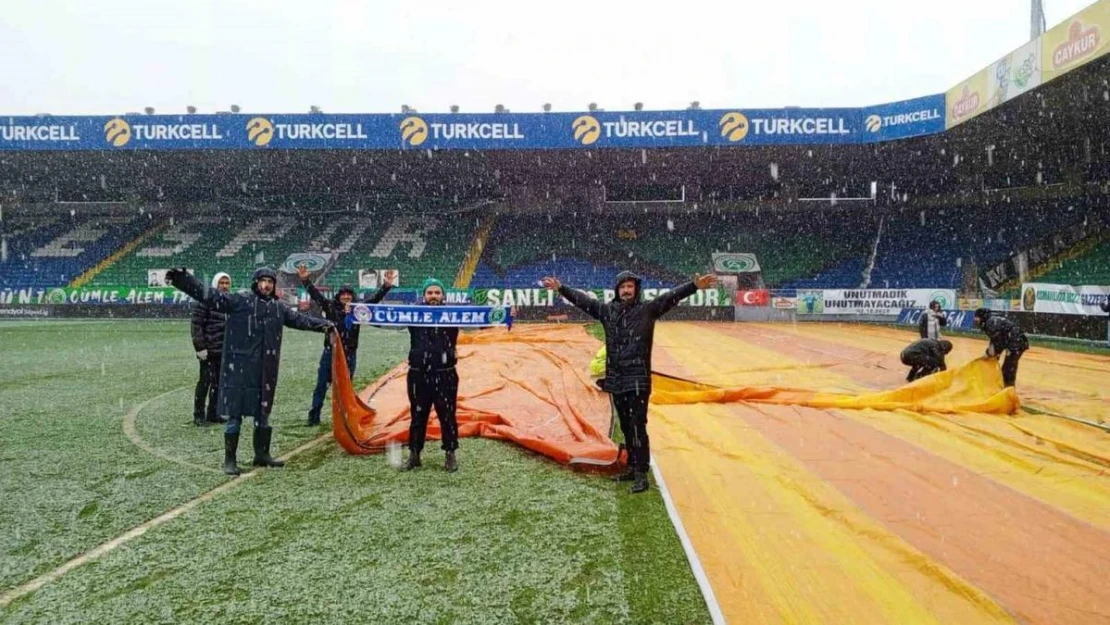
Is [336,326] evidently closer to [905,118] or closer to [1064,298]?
[1064,298]

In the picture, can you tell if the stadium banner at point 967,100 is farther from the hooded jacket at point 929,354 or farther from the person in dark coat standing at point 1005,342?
the person in dark coat standing at point 1005,342

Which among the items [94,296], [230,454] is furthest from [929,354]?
[94,296]

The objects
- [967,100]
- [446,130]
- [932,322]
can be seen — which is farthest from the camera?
[446,130]

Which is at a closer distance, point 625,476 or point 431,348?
point 625,476

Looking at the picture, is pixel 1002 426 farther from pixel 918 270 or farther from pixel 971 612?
pixel 918 270

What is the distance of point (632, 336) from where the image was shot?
224 inches

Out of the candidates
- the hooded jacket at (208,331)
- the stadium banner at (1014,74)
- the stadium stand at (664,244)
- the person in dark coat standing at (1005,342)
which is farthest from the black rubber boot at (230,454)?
the stadium stand at (664,244)

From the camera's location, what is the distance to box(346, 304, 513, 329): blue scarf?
591 centimetres

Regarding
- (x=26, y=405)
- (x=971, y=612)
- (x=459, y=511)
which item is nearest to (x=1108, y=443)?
(x=971, y=612)

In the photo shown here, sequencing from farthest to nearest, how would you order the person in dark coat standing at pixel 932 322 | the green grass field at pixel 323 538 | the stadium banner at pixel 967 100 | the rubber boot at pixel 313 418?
the stadium banner at pixel 967 100, the person in dark coat standing at pixel 932 322, the rubber boot at pixel 313 418, the green grass field at pixel 323 538

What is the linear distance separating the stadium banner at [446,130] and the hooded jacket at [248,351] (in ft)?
72.9

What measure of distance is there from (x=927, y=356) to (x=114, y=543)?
10.2 m

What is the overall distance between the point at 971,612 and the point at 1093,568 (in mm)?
1120

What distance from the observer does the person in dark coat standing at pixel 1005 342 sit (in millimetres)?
9195
